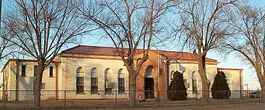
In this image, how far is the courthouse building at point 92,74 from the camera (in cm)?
6681

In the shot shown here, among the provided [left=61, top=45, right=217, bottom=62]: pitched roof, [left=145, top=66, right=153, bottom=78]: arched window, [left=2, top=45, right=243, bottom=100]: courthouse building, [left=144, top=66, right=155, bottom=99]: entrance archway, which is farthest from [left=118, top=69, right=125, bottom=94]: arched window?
[left=145, top=66, right=153, bottom=78]: arched window

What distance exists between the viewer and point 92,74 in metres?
73.1

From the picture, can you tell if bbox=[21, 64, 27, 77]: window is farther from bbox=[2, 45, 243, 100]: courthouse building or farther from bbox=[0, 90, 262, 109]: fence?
bbox=[0, 90, 262, 109]: fence

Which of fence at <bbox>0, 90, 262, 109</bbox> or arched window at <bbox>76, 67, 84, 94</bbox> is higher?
arched window at <bbox>76, 67, 84, 94</bbox>

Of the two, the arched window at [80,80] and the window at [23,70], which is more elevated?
the window at [23,70]

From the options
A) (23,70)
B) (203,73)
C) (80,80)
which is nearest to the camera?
(203,73)

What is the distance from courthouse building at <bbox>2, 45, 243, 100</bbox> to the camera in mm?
66812

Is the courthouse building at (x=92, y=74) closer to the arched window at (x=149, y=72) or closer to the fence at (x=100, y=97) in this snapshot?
the arched window at (x=149, y=72)

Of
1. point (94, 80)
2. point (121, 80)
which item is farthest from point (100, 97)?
point (121, 80)

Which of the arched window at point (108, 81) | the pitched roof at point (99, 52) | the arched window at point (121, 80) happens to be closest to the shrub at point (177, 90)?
the pitched roof at point (99, 52)

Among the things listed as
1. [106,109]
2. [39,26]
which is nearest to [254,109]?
[106,109]

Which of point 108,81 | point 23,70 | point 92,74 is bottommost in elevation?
point 108,81

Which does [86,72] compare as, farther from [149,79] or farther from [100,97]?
[149,79]

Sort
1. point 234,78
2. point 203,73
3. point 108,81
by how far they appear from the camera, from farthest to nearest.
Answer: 1. point 234,78
2. point 108,81
3. point 203,73
